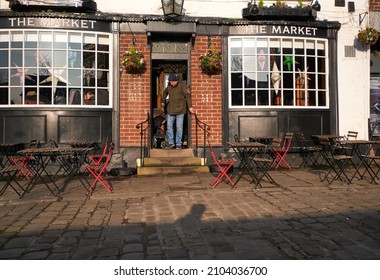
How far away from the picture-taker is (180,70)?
1041 cm

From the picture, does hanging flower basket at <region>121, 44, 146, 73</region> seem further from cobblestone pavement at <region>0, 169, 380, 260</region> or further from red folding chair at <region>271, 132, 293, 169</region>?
red folding chair at <region>271, 132, 293, 169</region>

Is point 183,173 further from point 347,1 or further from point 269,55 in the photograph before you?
point 347,1

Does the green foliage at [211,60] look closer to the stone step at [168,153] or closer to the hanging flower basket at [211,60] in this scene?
the hanging flower basket at [211,60]

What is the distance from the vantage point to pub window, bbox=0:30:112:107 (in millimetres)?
8852

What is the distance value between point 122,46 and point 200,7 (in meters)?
2.33

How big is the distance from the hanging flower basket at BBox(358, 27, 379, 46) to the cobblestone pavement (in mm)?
4414

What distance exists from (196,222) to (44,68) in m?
6.30

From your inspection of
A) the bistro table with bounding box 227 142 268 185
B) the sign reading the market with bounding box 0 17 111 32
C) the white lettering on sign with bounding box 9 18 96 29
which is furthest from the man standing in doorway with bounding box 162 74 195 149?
the white lettering on sign with bounding box 9 18 96 29

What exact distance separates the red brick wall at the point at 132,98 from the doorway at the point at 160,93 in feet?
1.73

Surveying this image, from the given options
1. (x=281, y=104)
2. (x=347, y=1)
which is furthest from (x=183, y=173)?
(x=347, y=1)

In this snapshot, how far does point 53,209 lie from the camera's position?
5445mm

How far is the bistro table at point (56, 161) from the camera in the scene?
6384 mm

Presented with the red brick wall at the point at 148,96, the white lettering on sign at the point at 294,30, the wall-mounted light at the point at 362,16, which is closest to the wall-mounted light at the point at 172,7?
the red brick wall at the point at 148,96

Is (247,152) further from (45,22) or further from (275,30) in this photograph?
(45,22)
